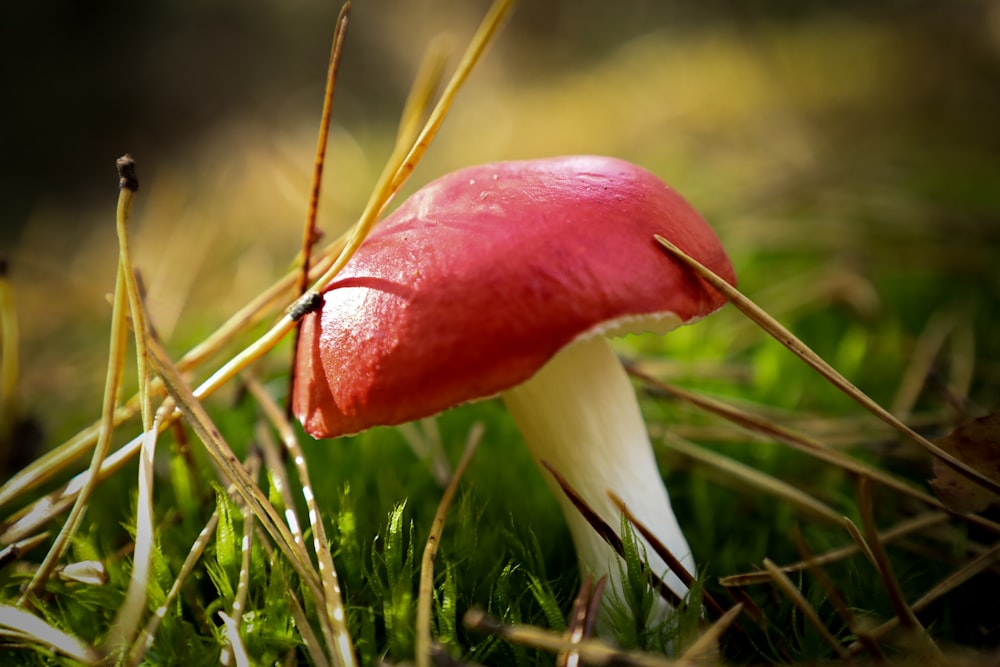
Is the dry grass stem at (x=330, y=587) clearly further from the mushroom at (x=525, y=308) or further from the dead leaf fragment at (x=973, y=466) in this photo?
the dead leaf fragment at (x=973, y=466)

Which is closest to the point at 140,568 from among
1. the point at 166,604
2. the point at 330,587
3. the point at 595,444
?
the point at 166,604

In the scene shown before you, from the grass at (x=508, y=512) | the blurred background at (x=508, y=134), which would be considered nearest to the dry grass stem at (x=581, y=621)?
the grass at (x=508, y=512)

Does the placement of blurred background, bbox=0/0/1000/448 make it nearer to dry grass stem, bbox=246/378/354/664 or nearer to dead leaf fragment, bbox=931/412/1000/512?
Answer: dead leaf fragment, bbox=931/412/1000/512

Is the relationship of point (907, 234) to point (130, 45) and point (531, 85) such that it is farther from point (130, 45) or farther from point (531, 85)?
point (130, 45)

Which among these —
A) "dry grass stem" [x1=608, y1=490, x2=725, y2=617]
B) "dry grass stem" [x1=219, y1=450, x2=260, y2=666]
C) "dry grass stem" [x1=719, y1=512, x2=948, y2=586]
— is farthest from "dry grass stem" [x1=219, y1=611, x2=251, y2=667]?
"dry grass stem" [x1=719, y1=512, x2=948, y2=586]

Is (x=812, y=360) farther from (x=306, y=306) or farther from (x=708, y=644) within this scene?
(x=306, y=306)

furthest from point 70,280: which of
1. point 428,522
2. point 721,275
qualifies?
point 721,275
